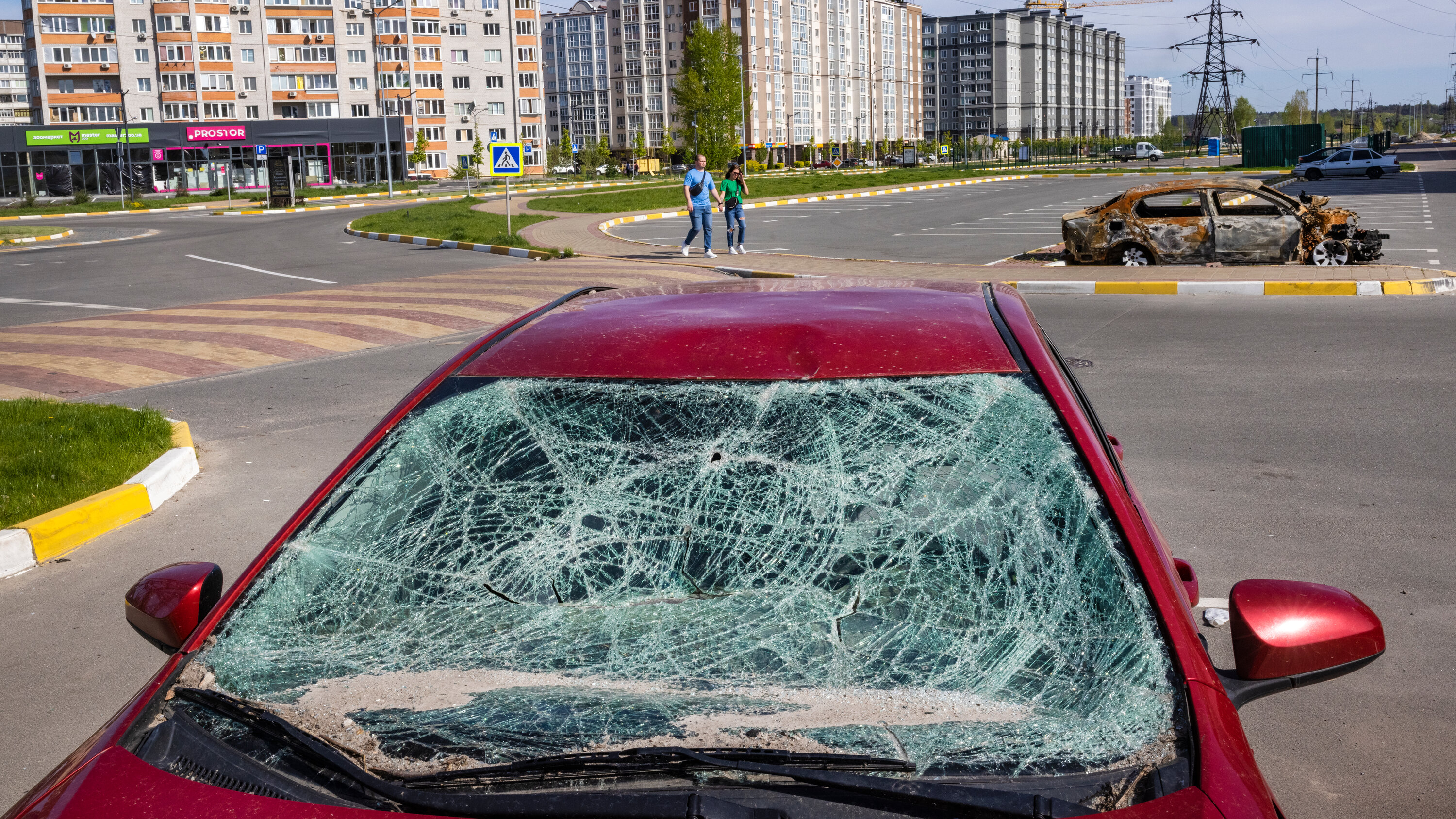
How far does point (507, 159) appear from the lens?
2350cm

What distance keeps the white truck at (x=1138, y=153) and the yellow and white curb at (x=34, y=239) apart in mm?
80755

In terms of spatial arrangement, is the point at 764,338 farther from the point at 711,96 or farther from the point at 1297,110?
the point at 1297,110

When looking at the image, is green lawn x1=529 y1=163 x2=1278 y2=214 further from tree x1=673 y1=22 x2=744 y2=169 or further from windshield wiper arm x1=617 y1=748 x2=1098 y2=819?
windshield wiper arm x1=617 y1=748 x2=1098 y2=819

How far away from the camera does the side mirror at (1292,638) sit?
6.62ft

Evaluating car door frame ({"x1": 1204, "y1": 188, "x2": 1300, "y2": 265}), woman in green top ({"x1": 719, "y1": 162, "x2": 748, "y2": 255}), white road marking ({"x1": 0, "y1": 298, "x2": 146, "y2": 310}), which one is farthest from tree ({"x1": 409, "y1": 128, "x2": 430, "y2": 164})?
car door frame ({"x1": 1204, "y1": 188, "x2": 1300, "y2": 265})

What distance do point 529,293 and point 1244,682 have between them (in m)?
13.6

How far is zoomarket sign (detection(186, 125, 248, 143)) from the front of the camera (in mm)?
79375

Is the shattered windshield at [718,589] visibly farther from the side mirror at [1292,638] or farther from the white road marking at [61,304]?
the white road marking at [61,304]

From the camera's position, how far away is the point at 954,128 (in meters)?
184

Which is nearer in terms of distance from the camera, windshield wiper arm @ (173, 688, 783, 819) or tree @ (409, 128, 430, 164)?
windshield wiper arm @ (173, 688, 783, 819)

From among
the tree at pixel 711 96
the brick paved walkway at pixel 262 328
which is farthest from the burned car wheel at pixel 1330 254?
the tree at pixel 711 96

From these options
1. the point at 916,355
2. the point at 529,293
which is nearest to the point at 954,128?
the point at 529,293

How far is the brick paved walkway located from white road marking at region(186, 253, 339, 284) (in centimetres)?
150

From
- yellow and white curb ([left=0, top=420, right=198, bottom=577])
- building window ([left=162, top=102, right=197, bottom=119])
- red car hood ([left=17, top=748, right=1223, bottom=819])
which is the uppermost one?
building window ([left=162, top=102, right=197, bottom=119])
